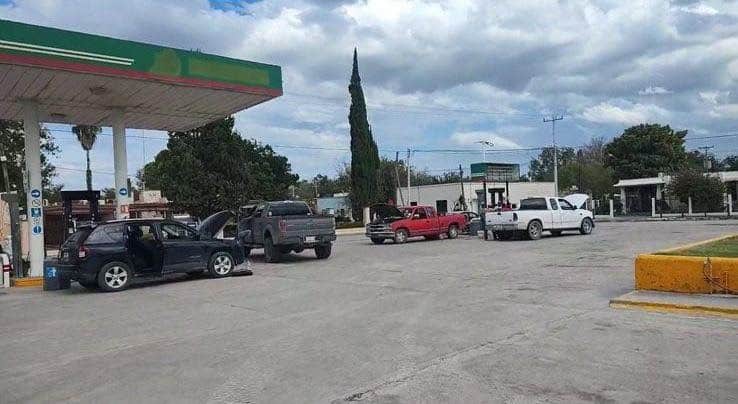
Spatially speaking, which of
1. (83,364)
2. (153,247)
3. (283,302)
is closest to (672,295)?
(283,302)

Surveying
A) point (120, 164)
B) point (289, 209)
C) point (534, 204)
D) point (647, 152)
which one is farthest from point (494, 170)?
point (120, 164)

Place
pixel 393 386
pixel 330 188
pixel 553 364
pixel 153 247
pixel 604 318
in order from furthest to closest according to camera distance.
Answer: pixel 330 188, pixel 153 247, pixel 604 318, pixel 553 364, pixel 393 386

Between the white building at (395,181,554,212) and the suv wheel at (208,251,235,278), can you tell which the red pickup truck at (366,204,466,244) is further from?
the white building at (395,181,554,212)

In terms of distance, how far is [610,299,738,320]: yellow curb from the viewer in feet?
27.1

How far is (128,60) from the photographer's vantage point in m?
16.3

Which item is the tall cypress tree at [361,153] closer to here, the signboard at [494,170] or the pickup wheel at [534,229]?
the signboard at [494,170]

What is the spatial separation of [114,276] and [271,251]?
6341 mm

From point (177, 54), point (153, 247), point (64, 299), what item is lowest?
point (64, 299)

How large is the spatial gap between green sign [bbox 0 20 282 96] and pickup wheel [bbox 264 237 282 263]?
4.83 m

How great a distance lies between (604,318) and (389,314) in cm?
314

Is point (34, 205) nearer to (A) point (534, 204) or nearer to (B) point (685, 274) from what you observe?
(B) point (685, 274)

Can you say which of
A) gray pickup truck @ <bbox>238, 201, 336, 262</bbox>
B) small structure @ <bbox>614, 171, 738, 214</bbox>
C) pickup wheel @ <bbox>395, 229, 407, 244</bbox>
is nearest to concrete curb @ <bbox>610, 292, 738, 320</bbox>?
gray pickup truck @ <bbox>238, 201, 336, 262</bbox>

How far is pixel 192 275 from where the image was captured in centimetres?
1680

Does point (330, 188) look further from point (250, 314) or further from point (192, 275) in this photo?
point (250, 314)
